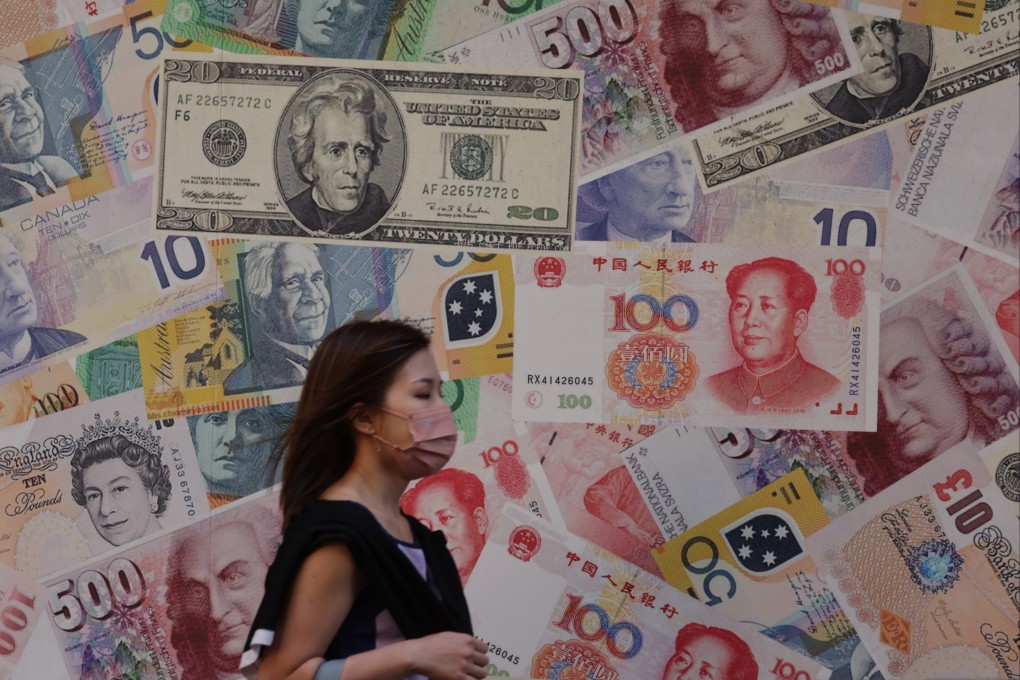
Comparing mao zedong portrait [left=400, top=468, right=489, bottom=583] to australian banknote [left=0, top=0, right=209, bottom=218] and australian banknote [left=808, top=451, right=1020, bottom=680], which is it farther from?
australian banknote [left=0, top=0, right=209, bottom=218]

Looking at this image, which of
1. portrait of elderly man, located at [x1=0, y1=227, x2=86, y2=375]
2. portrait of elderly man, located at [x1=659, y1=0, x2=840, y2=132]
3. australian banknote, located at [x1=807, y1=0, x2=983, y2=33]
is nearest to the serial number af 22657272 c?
portrait of elderly man, located at [x1=659, y1=0, x2=840, y2=132]

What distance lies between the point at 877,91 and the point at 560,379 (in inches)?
40.1

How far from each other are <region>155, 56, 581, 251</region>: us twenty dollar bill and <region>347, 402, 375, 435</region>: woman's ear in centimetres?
96

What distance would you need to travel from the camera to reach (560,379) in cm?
311

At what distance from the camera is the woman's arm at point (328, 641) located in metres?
1.98

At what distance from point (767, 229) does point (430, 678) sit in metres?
1.48

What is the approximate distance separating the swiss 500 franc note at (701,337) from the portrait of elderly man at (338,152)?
17.3 inches

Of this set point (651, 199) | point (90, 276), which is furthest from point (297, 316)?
point (651, 199)

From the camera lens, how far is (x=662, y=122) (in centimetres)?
309

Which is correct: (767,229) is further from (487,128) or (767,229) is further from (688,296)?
(487,128)

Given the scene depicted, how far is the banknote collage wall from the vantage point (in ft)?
9.83

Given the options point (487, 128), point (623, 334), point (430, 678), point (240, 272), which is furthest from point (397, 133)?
point (430, 678)

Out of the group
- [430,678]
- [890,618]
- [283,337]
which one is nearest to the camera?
[430,678]

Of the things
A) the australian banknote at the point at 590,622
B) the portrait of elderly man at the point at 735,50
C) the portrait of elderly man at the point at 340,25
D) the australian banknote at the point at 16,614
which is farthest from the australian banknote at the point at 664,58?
the australian banknote at the point at 16,614
